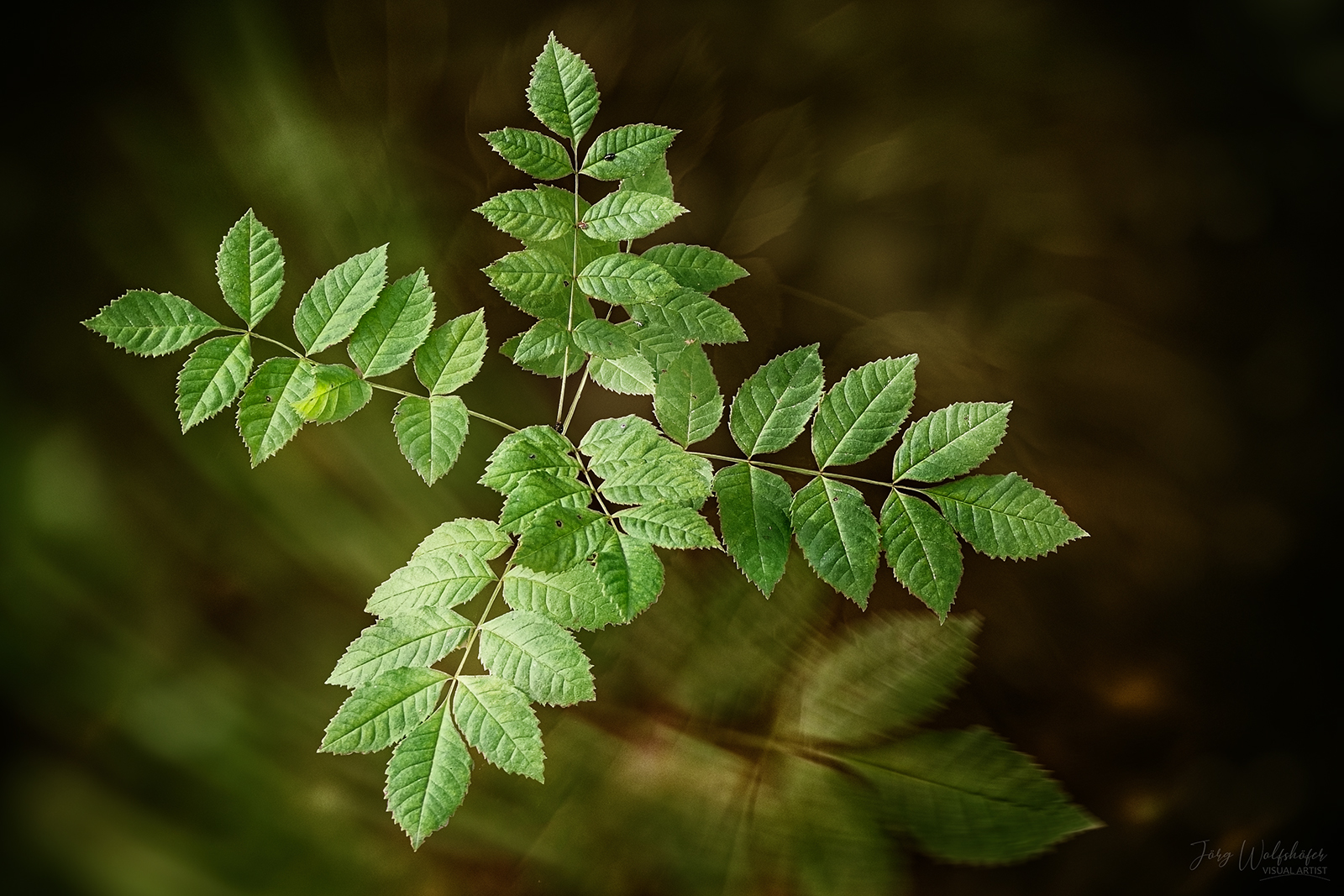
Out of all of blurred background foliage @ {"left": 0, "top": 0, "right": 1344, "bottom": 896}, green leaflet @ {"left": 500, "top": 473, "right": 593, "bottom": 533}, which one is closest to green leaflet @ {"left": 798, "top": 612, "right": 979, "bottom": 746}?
blurred background foliage @ {"left": 0, "top": 0, "right": 1344, "bottom": 896}

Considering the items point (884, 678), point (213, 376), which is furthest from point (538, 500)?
point (884, 678)

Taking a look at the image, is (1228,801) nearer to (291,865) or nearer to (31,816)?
(291,865)

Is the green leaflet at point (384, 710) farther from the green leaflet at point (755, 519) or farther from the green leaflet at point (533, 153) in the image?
the green leaflet at point (533, 153)

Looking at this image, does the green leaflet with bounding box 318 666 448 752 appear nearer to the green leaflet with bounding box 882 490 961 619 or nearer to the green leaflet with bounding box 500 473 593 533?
the green leaflet with bounding box 500 473 593 533

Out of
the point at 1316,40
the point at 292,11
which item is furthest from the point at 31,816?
the point at 1316,40

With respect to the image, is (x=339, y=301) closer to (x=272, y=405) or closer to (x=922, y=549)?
(x=272, y=405)

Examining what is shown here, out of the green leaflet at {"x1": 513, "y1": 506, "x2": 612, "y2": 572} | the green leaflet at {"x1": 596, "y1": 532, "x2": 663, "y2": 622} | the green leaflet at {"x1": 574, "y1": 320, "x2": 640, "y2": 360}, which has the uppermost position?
the green leaflet at {"x1": 574, "y1": 320, "x2": 640, "y2": 360}

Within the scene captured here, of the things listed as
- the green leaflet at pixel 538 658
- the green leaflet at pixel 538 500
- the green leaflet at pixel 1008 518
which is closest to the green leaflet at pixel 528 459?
the green leaflet at pixel 538 500
